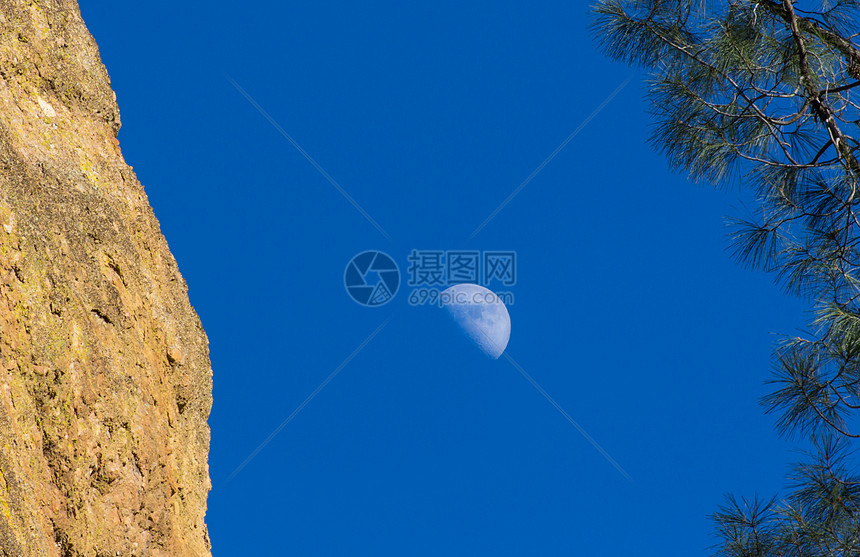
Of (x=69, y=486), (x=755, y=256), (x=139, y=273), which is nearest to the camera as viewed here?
(x=69, y=486)

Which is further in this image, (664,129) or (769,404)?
(664,129)

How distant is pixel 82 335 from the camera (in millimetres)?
4566

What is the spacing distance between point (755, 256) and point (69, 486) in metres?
5.28

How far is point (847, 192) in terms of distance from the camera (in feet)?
22.4

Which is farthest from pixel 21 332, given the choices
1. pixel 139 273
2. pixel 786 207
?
pixel 786 207

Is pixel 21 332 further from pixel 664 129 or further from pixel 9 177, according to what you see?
pixel 664 129

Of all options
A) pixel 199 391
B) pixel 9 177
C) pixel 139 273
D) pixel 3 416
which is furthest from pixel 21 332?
pixel 199 391

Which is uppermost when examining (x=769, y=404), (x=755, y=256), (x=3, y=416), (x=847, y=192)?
(x=847, y=192)

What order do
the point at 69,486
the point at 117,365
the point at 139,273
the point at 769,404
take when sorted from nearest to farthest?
the point at 69,486 < the point at 117,365 < the point at 139,273 < the point at 769,404

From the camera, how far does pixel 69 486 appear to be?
4.34 metres

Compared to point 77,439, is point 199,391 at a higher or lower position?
higher

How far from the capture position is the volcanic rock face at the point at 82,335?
13.7ft

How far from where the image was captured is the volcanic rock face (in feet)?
13.7

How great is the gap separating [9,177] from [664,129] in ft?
17.2
